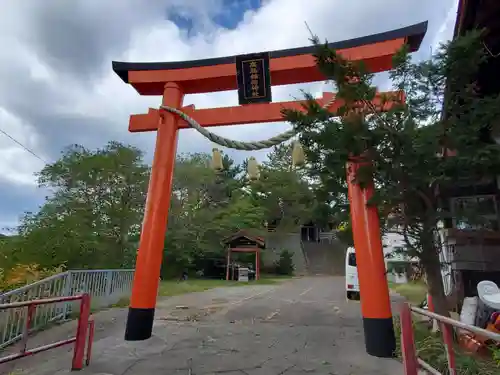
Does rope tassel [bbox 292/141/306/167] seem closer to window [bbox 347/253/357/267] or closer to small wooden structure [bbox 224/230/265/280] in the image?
window [bbox 347/253/357/267]

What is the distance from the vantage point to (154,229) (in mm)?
5797

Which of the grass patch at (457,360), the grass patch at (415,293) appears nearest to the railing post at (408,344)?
the grass patch at (457,360)

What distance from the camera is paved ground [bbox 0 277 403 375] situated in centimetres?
404

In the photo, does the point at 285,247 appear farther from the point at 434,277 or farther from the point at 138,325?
the point at 434,277

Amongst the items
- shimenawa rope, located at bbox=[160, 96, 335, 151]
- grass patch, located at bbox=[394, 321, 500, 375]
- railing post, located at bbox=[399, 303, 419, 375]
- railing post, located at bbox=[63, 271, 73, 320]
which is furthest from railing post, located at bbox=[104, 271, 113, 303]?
railing post, located at bbox=[399, 303, 419, 375]

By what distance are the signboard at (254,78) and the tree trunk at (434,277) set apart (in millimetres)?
3725

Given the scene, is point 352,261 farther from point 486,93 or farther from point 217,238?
point 217,238

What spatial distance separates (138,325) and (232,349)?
1614 mm

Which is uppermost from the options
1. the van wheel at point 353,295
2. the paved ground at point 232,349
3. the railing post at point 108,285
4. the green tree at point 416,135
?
the green tree at point 416,135

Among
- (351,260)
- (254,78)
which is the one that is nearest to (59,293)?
(254,78)

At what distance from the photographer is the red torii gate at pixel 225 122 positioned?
15.6ft

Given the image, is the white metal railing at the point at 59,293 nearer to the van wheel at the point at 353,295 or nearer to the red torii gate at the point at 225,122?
the red torii gate at the point at 225,122

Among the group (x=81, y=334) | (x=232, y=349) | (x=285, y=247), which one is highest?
(x=285, y=247)

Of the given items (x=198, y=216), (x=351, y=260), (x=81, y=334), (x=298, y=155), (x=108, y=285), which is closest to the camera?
(x=81, y=334)
